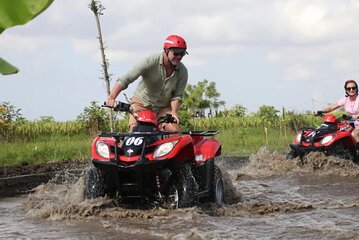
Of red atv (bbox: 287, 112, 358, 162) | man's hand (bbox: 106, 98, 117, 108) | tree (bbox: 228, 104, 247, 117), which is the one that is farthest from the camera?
tree (bbox: 228, 104, 247, 117)

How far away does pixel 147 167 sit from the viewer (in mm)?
6816

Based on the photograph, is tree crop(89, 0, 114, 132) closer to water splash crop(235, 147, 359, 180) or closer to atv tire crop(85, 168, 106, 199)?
water splash crop(235, 147, 359, 180)

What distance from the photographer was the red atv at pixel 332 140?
12438 mm

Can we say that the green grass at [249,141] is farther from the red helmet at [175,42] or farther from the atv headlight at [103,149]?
the atv headlight at [103,149]

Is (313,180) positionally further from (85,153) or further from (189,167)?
(85,153)

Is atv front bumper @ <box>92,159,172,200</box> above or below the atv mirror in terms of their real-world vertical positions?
below

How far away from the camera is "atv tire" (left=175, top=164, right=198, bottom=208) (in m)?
7.00

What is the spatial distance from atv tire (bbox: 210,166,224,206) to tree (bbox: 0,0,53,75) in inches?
275

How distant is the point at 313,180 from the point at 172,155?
546cm

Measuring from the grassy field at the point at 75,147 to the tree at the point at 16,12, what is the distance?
1451 cm

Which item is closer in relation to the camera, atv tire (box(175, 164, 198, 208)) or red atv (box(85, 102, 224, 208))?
red atv (box(85, 102, 224, 208))

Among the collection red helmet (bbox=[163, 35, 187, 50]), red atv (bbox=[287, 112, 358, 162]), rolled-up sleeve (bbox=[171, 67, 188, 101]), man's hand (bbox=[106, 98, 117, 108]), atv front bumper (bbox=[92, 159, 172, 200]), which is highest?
red helmet (bbox=[163, 35, 187, 50])

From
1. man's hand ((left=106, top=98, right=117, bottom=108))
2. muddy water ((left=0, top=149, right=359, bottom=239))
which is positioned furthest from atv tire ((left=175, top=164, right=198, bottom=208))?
man's hand ((left=106, top=98, right=117, bottom=108))

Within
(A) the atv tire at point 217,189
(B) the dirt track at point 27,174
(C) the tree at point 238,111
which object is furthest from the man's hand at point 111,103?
(C) the tree at point 238,111
